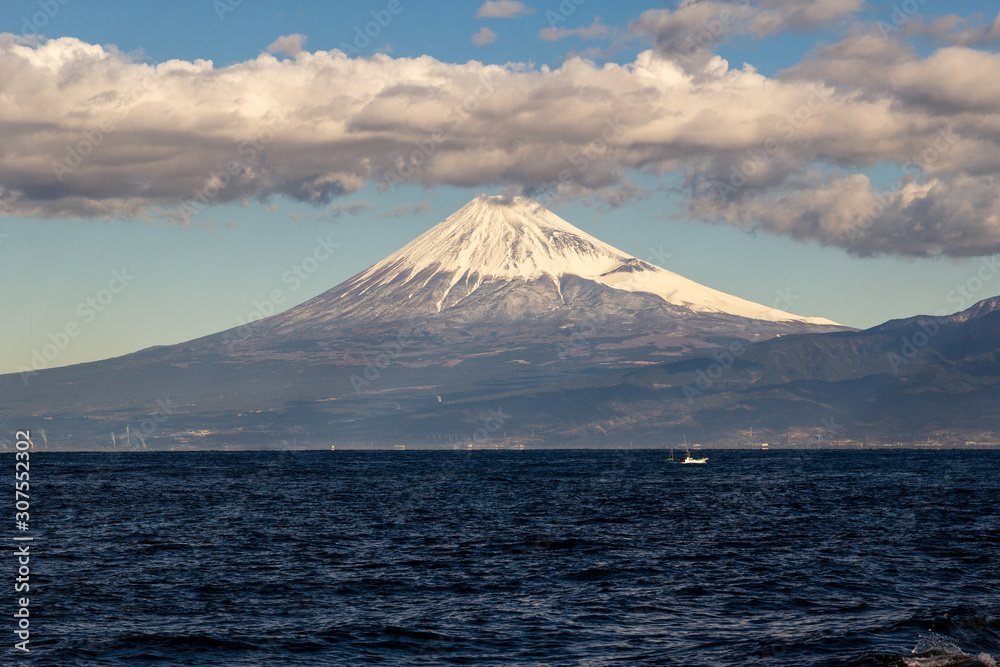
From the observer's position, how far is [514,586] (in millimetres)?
50875

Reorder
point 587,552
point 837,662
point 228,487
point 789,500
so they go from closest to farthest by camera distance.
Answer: point 837,662, point 587,552, point 789,500, point 228,487

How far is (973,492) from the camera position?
127m

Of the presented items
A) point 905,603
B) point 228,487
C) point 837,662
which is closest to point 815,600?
point 905,603

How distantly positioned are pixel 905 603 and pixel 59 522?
216ft

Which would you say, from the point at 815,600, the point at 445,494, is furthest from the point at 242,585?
the point at 445,494

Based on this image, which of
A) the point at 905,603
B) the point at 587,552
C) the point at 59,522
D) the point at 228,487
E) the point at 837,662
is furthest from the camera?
the point at 228,487

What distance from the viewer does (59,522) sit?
8250 cm

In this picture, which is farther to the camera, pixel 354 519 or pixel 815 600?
pixel 354 519

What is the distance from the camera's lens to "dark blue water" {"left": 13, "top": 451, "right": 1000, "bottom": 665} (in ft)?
124

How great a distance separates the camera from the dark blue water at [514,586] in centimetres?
3788

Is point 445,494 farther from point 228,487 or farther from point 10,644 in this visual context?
point 10,644

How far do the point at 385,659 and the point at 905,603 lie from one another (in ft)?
81.1

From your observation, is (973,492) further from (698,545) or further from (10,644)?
(10,644)

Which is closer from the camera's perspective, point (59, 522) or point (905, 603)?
point (905, 603)
